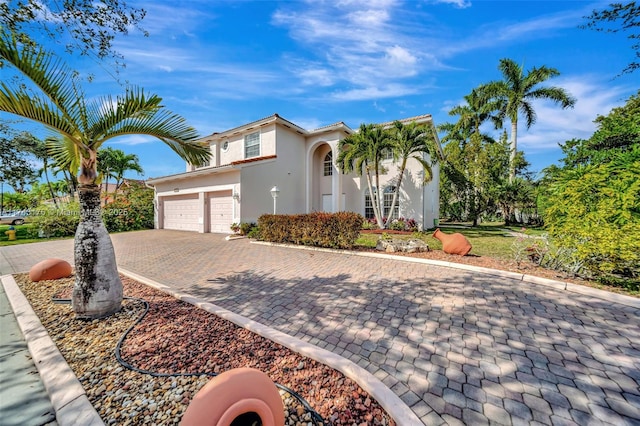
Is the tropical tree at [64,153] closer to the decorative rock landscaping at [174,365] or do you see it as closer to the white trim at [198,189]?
the decorative rock landscaping at [174,365]

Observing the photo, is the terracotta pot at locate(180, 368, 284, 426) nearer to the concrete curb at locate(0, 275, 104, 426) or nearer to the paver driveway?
the concrete curb at locate(0, 275, 104, 426)

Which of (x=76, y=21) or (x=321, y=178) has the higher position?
(x=76, y=21)

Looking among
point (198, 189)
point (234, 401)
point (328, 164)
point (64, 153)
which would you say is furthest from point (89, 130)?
point (328, 164)

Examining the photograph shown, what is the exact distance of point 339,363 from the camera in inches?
99.3

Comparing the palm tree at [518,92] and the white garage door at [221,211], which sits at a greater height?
the palm tree at [518,92]

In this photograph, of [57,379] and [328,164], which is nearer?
[57,379]

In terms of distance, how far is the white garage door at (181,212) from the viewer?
16203 mm

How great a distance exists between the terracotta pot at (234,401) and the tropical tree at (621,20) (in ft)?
38.0

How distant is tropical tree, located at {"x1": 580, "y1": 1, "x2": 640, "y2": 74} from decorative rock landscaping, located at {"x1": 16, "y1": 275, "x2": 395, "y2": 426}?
1117cm

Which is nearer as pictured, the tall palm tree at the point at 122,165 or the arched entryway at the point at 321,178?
the arched entryway at the point at 321,178

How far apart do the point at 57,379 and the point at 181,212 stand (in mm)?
16594

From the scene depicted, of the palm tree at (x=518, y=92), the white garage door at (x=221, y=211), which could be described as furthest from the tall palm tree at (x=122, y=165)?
the palm tree at (x=518, y=92)

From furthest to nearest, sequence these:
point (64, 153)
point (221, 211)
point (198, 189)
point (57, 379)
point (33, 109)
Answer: point (198, 189) < point (221, 211) < point (64, 153) < point (33, 109) < point (57, 379)

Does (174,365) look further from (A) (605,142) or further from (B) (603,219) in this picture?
(A) (605,142)
